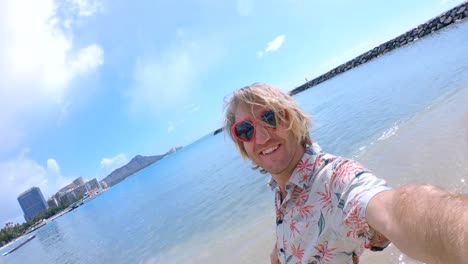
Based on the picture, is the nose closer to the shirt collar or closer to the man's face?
the man's face

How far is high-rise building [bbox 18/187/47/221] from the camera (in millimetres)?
185375

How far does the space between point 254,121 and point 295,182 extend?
0.52 metres

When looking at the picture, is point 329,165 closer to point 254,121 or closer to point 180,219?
point 254,121

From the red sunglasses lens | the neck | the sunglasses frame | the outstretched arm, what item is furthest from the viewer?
the red sunglasses lens

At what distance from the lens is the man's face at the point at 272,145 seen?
79.5 inches

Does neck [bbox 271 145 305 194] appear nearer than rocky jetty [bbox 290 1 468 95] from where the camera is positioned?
Yes

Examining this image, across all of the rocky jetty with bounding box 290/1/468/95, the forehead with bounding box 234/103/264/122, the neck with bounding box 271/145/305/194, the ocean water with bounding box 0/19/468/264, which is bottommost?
the ocean water with bounding box 0/19/468/264

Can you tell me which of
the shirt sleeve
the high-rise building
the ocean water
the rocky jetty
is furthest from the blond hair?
the high-rise building

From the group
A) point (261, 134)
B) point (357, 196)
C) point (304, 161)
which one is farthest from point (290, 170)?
point (357, 196)

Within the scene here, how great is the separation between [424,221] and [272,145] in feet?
3.41

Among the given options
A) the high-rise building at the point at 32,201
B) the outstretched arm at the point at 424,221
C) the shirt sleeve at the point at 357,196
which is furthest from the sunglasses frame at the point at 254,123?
the high-rise building at the point at 32,201

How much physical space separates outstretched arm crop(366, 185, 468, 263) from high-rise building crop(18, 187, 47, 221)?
212121mm

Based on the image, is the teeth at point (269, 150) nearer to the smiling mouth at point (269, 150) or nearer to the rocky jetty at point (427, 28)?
the smiling mouth at point (269, 150)

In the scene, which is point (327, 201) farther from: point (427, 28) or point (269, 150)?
point (427, 28)
